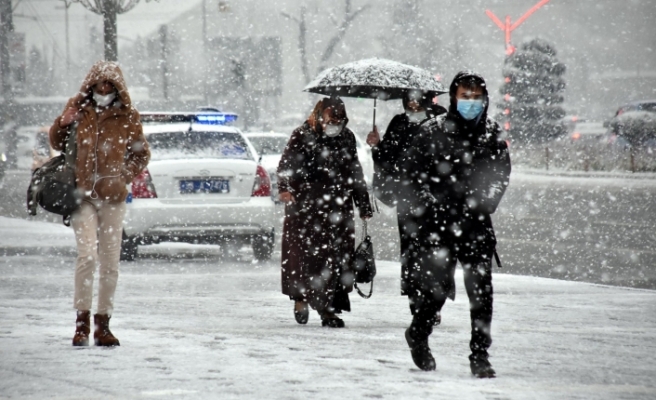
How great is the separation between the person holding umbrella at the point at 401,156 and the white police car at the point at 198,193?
14.0ft

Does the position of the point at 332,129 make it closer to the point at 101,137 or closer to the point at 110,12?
the point at 101,137

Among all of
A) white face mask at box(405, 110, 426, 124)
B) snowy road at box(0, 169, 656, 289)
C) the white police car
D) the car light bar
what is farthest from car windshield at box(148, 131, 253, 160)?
white face mask at box(405, 110, 426, 124)

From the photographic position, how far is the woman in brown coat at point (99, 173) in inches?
261

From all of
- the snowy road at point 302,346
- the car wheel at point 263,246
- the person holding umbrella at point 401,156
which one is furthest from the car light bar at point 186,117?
the person holding umbrella at point 401,156

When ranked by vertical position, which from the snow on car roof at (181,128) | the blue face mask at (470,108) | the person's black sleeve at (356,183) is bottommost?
the person's black sleeve at (356,183)

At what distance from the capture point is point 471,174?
5.96m

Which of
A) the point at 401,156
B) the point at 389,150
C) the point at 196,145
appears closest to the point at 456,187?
the point at 401,156

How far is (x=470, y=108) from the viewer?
5910mm

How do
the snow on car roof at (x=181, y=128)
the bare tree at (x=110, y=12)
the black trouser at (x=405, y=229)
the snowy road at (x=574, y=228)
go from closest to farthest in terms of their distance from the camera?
the black trouser at (x=405, y=229) < the snowy road at (x=574, y=228) < the snow on car roof at (x=181, y=128) < the bare tree at (x=110, y=12)

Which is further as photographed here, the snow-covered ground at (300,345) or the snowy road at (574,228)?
the snowy road at (574,228)

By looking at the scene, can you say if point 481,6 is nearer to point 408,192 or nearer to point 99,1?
point 99,1

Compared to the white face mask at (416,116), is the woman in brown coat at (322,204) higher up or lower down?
lower down

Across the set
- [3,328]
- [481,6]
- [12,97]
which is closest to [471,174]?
[3,328]

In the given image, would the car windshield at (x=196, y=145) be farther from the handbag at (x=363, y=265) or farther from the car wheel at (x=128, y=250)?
the handbag at (x=363, y=265)
